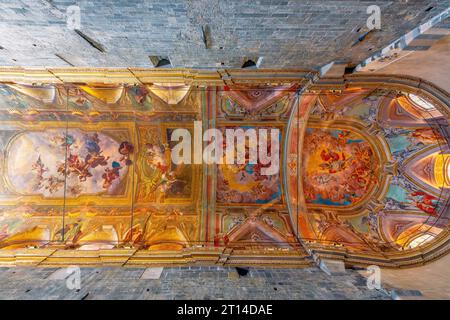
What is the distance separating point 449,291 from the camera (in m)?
6.44

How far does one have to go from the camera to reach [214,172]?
12125mm

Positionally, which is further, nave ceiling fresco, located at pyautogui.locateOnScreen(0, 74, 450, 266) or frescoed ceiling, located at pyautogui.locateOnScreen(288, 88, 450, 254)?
nave ceiling fresco, located at pyautogui.locateOnScreen(0, 74, 450, 266)

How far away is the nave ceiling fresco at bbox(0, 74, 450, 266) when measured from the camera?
403 inches

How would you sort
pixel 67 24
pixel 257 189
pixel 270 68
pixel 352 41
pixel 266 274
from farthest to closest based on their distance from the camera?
pixel 257 189 → pixel 270 68 → pixel 266 274 → pixel 352 41 → pixel 67 24

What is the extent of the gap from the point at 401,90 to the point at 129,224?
39.2 ft

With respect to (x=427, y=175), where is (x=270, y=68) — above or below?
above

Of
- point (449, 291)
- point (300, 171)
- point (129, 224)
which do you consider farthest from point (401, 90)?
point (129, 224)

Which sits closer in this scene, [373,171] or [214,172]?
[373,171]

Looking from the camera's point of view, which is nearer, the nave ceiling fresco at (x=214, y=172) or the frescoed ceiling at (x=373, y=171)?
the frescoed ceiling at (x=373, y=171)

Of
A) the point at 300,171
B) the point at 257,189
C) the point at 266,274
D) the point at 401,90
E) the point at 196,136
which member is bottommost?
the point at 266,274

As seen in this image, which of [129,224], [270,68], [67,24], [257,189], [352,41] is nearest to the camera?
[67,24]

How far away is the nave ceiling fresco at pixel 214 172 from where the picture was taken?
10.2 meters

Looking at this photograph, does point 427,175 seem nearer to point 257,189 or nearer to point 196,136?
point 257,189

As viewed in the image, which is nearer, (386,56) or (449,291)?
(449,291)
